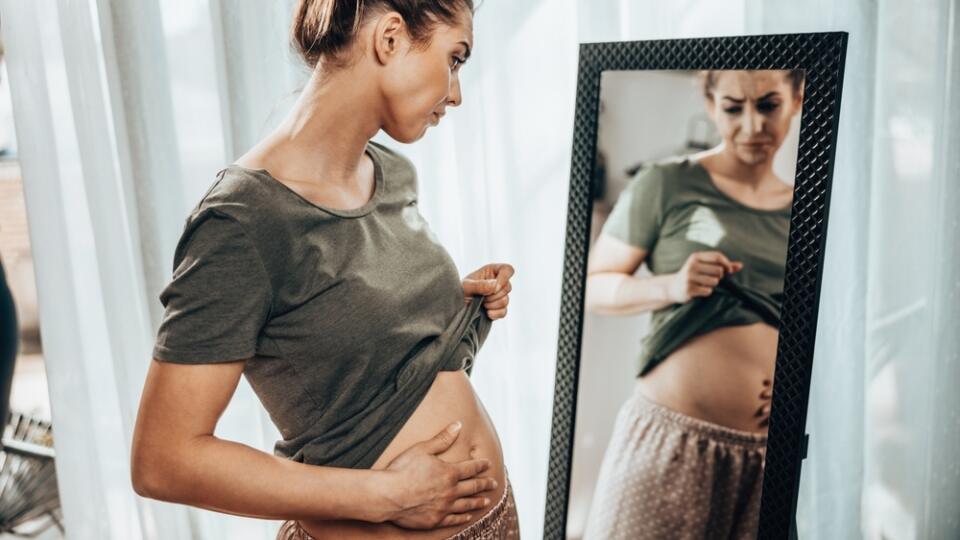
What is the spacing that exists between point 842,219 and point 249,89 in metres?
1.23

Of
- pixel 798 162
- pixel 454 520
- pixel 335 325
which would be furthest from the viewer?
pixel 798 162

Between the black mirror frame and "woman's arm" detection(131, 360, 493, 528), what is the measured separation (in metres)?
0.53

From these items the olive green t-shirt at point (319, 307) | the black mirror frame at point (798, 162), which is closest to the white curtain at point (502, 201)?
the black mirror frame at point (798, 162)

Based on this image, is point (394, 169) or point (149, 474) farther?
point (394, 169)

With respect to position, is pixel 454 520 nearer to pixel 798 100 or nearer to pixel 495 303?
pixel 495 303

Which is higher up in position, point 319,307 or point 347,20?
point 347,20

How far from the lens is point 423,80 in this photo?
1044 millimetres

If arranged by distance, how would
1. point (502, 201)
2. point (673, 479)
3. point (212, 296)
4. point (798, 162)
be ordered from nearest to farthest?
1. point (212, 296)
2. point (798, 162)
3. point (673, 479)
4. point (502, 201)

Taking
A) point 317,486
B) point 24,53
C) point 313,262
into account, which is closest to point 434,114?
point 313,262

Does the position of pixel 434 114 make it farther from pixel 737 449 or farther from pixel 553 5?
pixel 553 5

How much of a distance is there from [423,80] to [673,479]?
0.77 metres

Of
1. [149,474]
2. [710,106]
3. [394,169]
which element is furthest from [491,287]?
[149,474]

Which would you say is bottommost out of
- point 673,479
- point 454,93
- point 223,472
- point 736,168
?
point 673,479

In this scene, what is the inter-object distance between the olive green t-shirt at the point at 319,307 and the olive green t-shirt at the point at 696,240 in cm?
37
